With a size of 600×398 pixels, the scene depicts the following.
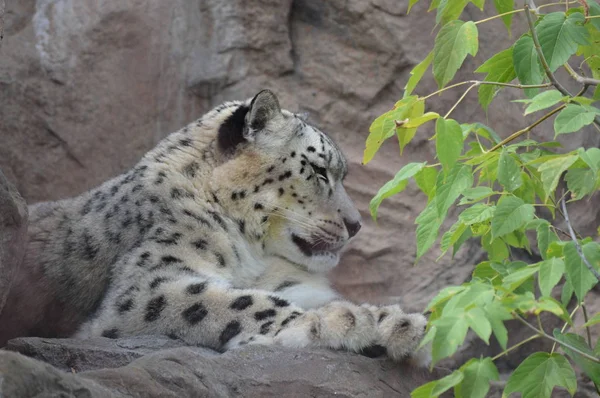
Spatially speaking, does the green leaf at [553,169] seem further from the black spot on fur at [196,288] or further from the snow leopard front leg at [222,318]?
the black spot on fur at [196,288]

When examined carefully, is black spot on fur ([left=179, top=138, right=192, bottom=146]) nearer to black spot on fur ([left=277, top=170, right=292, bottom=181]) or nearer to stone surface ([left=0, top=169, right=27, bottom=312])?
black spot on fur ([left=277, top=170, right=292, bottom=181])

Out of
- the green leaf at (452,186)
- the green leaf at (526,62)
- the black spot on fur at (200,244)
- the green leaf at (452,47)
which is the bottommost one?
the black spot on fur at (200,244)

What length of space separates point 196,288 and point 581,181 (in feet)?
5.02

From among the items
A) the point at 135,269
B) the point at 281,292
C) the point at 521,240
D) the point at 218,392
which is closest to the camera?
the point at 218,392

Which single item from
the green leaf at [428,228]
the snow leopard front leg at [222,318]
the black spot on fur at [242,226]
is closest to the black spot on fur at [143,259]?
the snow leopard front leg at [222,318]

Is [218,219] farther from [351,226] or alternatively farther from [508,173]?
[508,173]

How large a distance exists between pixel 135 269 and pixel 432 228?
1.36 m

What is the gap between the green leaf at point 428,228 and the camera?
9.89ft

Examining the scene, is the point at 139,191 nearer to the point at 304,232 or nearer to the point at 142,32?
the point at 304,232

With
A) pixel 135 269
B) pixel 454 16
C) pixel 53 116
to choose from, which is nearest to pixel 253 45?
pixel 53 116

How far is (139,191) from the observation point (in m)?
4.19

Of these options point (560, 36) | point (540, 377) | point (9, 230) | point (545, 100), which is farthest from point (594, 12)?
point (9, 230)

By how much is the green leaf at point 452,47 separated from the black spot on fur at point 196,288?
129 centimetres

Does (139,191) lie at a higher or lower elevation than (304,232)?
higher
